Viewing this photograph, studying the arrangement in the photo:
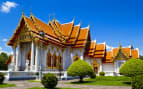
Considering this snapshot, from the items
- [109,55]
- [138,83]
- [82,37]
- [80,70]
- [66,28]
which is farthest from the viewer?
[66,28]

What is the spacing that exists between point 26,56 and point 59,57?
5551mm

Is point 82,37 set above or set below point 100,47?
above

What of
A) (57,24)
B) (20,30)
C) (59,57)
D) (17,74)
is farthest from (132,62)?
(57,24)

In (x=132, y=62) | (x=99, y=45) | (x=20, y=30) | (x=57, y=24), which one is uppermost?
(x=57, y=24)

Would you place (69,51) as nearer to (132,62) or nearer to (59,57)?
(59,57)

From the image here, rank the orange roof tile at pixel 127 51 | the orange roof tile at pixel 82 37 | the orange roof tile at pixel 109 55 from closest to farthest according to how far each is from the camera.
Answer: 1. the orange roof tile at pixel 127 51
2. the orange roof tile at pixel 82 37
3. the orange roof tile at pixel 109 55

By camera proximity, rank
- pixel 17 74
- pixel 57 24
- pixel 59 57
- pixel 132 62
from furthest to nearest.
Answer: pixel 57 24, pixel 59 57, pixel 17 74, pixel 132 62

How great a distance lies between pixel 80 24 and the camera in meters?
31.3

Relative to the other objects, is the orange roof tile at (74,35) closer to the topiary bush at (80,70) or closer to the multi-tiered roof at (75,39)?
the multi-tiered roof at (75,39)

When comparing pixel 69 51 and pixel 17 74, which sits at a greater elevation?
pixel 69 51

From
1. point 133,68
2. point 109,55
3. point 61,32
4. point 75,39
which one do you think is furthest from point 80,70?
point 109,55

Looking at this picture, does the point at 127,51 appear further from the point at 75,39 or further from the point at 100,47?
the point at 75,39

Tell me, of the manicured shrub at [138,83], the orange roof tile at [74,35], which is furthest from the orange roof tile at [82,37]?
the manicured shrub at [138,83]

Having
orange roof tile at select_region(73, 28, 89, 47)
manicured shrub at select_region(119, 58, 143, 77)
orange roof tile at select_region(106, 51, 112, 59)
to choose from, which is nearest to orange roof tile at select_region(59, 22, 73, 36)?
orange roof tile at select_region(73, 28, 89, 47)
